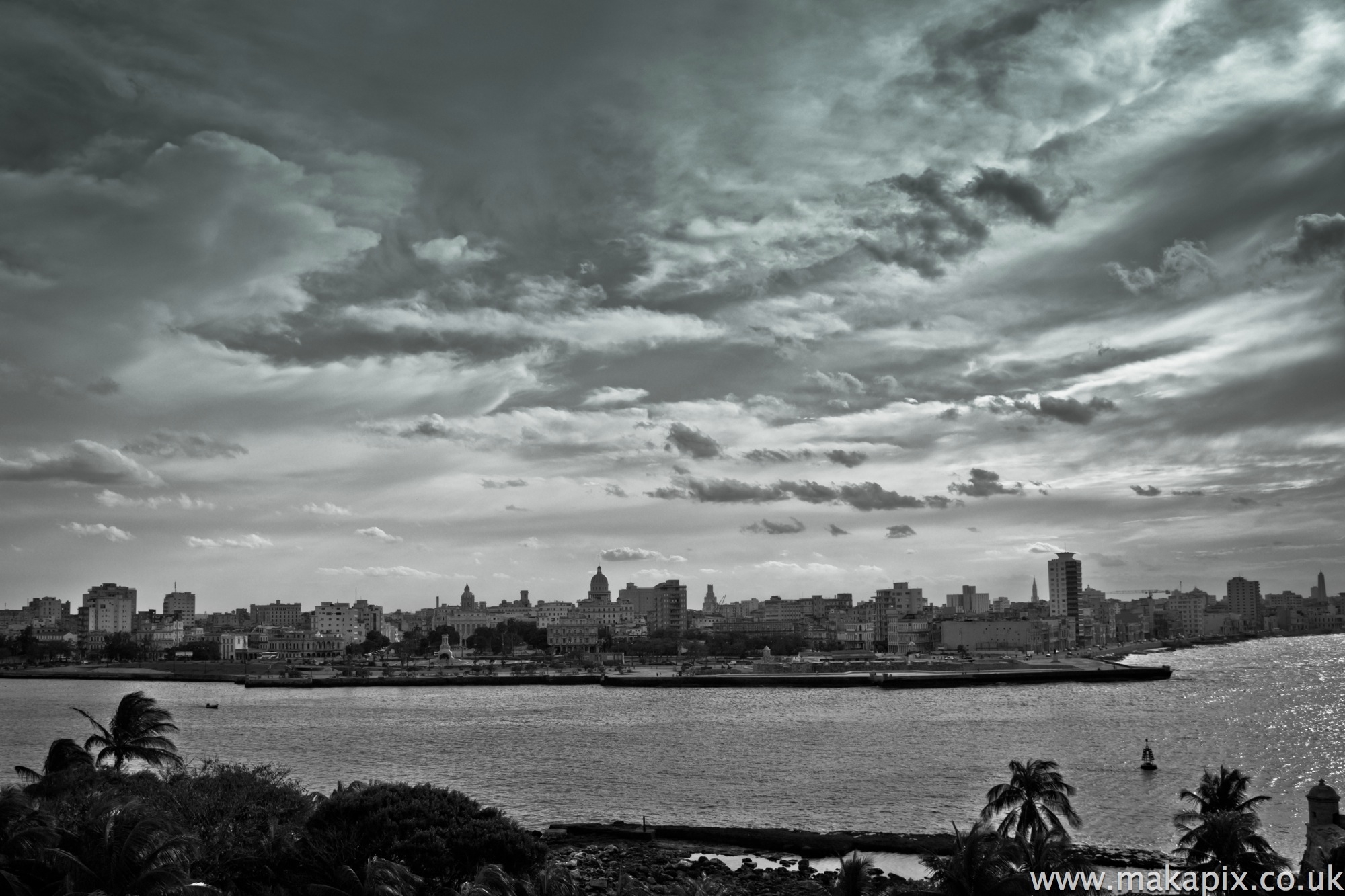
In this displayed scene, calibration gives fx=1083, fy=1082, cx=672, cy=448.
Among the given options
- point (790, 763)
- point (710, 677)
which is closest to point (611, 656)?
point (710, 677)

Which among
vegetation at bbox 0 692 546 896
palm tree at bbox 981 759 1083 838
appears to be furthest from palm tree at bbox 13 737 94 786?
palm tree at bbox 981 759 1083 838

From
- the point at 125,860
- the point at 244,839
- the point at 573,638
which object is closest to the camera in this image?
the point at 125,860

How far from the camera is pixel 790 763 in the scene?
46000 millimetres

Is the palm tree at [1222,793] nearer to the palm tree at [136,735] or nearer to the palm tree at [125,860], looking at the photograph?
the palm tree at [125,860]

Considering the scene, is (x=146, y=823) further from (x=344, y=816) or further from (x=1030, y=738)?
(x=1030, y=738)

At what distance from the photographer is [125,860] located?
14500mm

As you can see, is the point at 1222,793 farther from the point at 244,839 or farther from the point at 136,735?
the point at 136,735

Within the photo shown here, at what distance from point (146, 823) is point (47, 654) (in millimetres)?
163913

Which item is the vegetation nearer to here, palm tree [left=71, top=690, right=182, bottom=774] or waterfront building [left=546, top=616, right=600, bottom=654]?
palm tree [left=71, top=690, right=182, bottom=774]

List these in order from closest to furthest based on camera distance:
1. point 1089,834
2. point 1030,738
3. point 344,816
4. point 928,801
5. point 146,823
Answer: point 146,823
point 344,816
point 1089,834
point 928,801
point 1030,738

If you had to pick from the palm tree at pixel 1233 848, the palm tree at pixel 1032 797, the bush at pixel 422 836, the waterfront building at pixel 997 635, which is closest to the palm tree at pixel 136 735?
the bush at pixel 422 836

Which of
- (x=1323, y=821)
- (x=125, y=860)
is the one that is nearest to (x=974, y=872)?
(x=1323, y=821)

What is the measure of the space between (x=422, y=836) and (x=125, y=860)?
5.73 metres

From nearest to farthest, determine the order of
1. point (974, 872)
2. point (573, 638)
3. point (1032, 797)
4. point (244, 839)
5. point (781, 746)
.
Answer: point (974, 872) → point (244, 839) → point (1032, 797) → point (781, 746) → point (573, 638)
